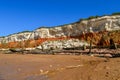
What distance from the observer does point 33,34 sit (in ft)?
260

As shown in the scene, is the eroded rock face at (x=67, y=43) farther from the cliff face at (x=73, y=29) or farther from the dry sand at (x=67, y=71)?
the dry sand at (x=67, y=71)

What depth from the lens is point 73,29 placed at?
67312 millimetres

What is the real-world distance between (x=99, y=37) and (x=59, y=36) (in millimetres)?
17416

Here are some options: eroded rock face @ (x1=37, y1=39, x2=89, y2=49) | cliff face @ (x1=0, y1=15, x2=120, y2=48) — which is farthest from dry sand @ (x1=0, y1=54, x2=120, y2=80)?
cliff face @ (x1=0, y1=15, x2=120, y2=48)

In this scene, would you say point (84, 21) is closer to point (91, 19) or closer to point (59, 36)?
point (91, 19)

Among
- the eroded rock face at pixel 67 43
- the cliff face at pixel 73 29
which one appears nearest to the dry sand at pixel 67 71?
the eroded rock face at pixel 67 43

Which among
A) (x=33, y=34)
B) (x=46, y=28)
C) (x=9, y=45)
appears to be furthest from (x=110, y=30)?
(x=9, y=45)

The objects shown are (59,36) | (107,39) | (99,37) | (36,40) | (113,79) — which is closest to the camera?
(113,79)

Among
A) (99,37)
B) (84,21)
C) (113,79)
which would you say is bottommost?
(113,79)

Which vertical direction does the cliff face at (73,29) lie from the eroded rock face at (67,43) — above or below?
above

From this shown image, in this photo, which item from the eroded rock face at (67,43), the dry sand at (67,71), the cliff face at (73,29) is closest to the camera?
the dry sand at (67,71)

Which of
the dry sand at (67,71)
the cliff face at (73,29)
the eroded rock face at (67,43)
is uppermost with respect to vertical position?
the cliff face at (73,29)

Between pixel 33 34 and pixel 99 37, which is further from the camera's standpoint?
pixel 33 34

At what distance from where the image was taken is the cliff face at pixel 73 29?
189ft
